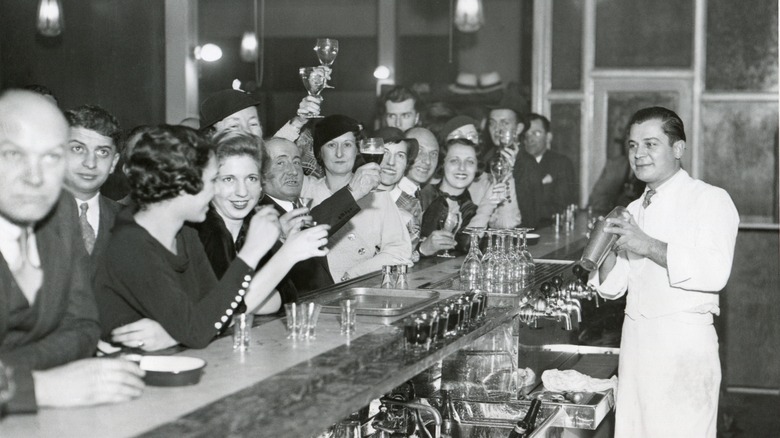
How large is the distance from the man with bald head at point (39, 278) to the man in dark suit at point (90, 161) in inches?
56.2

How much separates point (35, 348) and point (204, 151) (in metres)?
0.69

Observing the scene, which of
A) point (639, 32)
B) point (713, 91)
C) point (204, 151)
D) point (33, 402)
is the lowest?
point (33, 402)

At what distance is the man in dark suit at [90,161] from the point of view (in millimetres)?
3619

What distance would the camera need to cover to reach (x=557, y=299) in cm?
410

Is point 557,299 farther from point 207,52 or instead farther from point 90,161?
point 207,52

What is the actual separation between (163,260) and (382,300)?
1.13 meters

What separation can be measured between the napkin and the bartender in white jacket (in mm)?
151

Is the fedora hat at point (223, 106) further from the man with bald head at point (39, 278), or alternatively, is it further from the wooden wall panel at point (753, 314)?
the wooden wall panel at point (753, 314)

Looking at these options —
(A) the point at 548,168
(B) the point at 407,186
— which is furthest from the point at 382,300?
(A) the point at 548,168

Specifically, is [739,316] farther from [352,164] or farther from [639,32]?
[352,164]

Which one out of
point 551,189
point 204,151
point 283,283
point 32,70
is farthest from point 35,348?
point 551,189

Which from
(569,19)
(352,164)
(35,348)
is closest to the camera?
(35,348)

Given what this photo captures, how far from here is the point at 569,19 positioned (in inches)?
379

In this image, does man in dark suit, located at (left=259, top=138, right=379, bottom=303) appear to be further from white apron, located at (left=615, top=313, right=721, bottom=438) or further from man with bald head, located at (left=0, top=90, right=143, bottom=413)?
man with bald head, located at (left=0, top=90, right=143, bottom=413)
